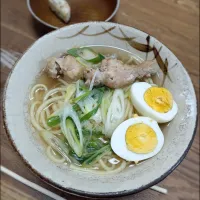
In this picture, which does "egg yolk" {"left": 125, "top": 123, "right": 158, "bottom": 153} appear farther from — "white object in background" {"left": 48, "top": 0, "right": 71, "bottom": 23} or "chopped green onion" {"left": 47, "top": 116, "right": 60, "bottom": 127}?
"white object in background" {"left": 48, "top": 0, "right": 71, "bottom": 23}

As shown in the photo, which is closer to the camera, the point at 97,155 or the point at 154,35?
the point at 97,155

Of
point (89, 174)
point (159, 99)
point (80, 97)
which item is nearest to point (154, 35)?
point (159, 99)

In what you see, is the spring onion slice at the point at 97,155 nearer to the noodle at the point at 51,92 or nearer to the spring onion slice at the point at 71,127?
the spring onion slice at the point at 71,127

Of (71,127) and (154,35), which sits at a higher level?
(154,35)

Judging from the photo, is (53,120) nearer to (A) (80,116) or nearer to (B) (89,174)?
A: (A) (80,116)

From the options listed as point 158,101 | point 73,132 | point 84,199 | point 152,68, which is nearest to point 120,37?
point 152,68

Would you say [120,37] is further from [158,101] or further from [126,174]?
[126,174]
